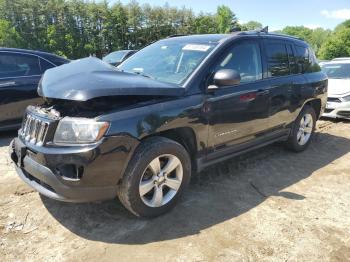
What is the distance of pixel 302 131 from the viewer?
5715mm

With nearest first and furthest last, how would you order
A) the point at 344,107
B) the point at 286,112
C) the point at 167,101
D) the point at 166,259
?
the point at 166,259
the point at 167,101
the point at 286,112
the point at 344,107

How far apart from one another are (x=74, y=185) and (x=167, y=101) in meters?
1.16

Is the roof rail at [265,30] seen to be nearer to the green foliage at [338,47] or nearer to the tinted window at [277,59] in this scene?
the tinted window at [277,59]

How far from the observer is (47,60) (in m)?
6.62

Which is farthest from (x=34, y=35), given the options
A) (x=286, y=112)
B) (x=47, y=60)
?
(x=286, y=112)

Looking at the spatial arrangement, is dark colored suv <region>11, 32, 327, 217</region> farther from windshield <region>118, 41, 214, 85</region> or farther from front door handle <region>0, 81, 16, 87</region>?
front door handle <region>0, 81, 16, 87</region>

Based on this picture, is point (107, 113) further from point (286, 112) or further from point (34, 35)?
point (34, 35)

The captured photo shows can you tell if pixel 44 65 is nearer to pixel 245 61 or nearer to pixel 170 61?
pixel 170 61

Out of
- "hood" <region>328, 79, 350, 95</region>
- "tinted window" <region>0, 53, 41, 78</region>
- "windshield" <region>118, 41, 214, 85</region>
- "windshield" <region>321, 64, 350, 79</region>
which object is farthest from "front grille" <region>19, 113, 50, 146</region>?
"windshield" <region>321, 64, 350, 79</region>

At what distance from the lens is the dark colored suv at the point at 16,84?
6059 mm

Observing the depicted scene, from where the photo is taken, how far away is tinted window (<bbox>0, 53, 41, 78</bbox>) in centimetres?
617

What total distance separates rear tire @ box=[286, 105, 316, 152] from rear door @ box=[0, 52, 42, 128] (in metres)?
4.26

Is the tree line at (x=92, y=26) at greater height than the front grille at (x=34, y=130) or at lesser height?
greater

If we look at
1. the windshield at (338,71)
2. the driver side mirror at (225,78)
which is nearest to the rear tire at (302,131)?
the driver side mirror at (225,78)
